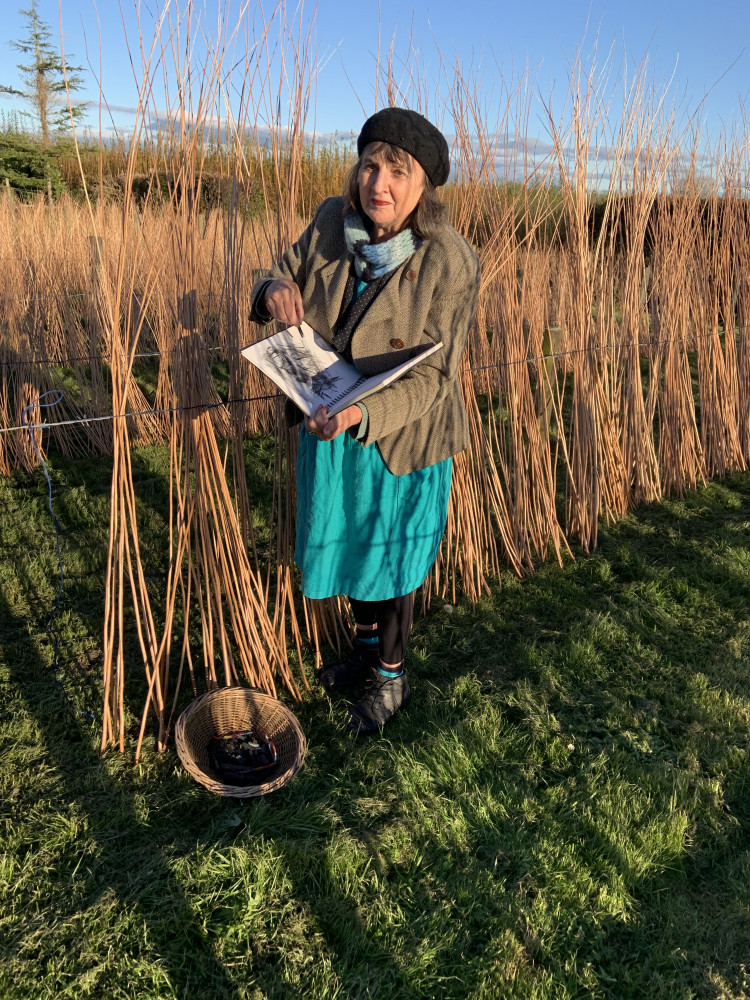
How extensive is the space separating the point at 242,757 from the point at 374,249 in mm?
1278

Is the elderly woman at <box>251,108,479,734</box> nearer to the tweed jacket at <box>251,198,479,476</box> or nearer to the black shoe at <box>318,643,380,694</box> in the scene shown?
the tweed jacket at <box>251,198,479,476</box>

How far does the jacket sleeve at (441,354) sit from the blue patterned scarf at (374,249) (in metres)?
0.11

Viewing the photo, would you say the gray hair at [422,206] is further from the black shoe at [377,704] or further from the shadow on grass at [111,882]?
the shadow on grass at [111,882]

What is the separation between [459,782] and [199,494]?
0.98 metres

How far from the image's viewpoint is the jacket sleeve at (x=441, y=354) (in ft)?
4.55

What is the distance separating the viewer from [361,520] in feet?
5.29

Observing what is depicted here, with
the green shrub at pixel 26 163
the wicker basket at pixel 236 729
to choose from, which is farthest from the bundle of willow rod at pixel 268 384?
the green shrub at pixel 26 163

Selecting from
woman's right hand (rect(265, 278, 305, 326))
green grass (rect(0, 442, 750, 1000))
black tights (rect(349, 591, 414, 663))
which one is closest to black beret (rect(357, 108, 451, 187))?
woman's right hand (rect(265, 278, 305, 326))

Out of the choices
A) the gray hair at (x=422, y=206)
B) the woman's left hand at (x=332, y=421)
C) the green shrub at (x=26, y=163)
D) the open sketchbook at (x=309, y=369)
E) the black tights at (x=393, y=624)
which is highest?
the green shrub at (x=26, y=163)

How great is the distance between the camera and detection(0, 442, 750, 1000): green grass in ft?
4.15

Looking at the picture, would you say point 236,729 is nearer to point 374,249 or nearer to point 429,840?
point 429,840

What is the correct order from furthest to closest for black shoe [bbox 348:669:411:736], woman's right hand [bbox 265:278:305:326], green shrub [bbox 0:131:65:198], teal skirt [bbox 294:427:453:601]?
1. green shrub [bbox 0:131:65:198]
2. black shoe [bbox 348:669:411:736]
3. teal skirt [bbox 294:427:453:601]
4. woman's right hand [bbox 265:278:305:326]

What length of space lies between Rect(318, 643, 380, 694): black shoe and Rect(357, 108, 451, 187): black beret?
4.41ft

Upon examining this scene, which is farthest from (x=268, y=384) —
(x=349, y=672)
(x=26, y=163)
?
(x=26, y=163)
